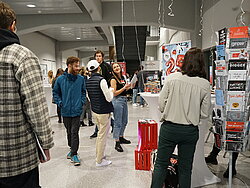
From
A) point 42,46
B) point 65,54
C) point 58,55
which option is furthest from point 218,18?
point 65,54

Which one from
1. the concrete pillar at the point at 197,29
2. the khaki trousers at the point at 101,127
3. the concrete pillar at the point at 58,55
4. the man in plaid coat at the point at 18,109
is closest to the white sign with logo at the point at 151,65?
the concrete pillar at the point at 197,29

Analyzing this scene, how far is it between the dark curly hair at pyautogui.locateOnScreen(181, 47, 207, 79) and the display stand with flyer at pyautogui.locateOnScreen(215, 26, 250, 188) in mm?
354

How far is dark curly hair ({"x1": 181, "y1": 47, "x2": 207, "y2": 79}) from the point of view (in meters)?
1.66

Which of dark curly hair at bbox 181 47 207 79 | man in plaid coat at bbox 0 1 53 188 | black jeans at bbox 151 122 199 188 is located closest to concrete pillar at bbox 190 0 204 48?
dark curly hair at bbox 181 47 207 79

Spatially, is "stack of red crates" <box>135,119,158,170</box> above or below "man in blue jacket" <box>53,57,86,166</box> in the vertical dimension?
below

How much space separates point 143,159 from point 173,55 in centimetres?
279

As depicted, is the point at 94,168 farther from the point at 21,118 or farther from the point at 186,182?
the point at 21,118

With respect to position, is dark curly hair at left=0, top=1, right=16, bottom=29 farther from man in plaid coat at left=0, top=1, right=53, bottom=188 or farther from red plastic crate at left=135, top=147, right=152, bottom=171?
red plastic crate at left=135, top=147, right=152, bottom=171

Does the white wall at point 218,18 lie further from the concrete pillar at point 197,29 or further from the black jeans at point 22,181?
the black jeans at point 22,181

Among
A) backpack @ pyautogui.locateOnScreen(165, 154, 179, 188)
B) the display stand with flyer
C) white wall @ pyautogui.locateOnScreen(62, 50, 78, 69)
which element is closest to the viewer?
the display stand with flyer

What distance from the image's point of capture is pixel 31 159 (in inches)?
46.8

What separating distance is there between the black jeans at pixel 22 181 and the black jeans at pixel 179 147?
1.00 m

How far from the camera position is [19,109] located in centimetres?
113

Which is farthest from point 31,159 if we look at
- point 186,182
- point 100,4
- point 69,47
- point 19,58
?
point 69,47
